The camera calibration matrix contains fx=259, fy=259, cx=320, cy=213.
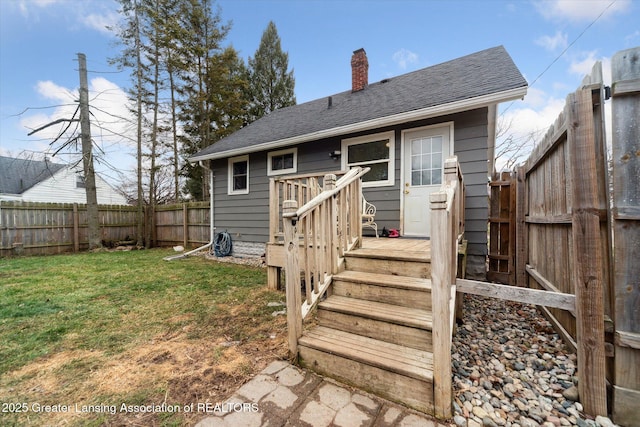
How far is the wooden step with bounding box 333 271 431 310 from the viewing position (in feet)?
7.45

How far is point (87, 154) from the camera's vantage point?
859 centimetres

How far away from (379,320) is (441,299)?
684mm

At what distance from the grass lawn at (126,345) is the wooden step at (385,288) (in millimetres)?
849

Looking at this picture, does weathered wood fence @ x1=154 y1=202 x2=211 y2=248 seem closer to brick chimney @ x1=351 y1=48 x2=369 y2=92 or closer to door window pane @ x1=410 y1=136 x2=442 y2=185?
brick chimney @ x1=351 y1=48 x2=369 y2=92

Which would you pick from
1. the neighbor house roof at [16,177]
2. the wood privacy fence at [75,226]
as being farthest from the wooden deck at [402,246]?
the neighbor house roof at [16,177]

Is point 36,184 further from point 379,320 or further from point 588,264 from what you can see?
point 588,264

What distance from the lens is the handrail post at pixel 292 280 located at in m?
2.14

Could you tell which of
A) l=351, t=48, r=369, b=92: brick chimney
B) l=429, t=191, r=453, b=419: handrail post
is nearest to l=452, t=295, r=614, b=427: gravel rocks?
l=429, t=191, r=453, b=419: handrail post

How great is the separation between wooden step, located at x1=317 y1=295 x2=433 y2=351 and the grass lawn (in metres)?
0.59

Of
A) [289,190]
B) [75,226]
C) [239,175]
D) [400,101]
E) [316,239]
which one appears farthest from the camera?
[75,226]

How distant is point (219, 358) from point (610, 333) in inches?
113

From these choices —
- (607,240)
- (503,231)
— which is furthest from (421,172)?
(607,240)

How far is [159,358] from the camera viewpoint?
230 centimetres

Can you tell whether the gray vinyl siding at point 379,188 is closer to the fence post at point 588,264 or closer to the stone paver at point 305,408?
the fence post at point 588,264
